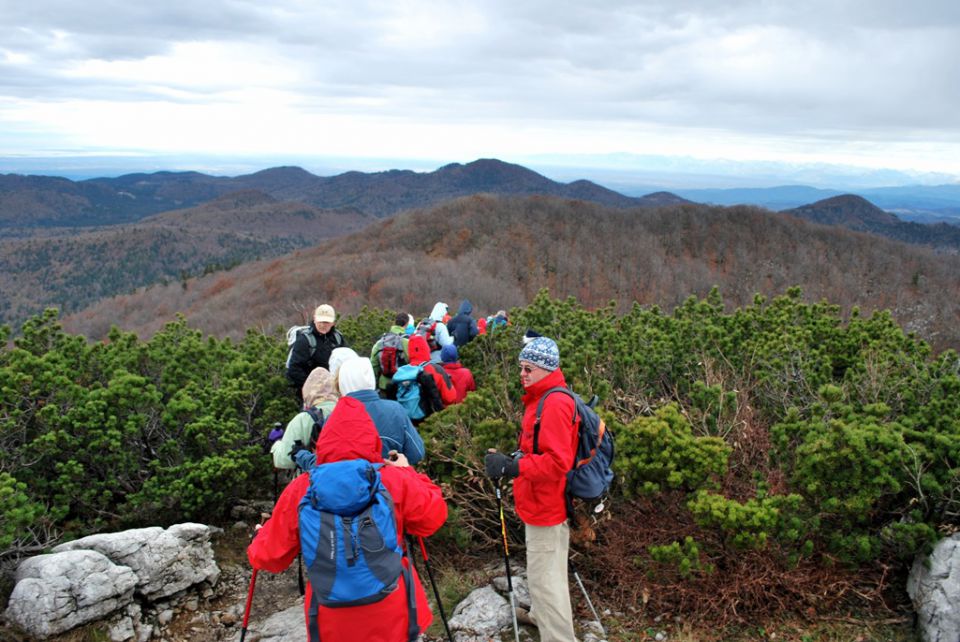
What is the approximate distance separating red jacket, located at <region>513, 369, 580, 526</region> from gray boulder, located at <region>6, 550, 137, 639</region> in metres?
3.19

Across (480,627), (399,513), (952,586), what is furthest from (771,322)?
(399,513)

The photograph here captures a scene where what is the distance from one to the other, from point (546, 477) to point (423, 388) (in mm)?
2936

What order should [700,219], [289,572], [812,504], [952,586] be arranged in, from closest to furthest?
[952,586] < [812,504] < [289,572] < [700,219]

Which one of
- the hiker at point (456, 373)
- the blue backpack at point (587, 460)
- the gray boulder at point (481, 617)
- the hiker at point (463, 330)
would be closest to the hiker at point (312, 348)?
the hiker at point (456, 373)

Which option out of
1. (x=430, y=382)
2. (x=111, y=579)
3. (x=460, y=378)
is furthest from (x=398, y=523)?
(x=460, y=378)

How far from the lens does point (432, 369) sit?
6.45 meters

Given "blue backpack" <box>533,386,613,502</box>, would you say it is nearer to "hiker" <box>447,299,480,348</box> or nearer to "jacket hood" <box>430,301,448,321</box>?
"hiker" <box>447,299,480,348</box>

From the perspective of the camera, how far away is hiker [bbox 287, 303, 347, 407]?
6215mm

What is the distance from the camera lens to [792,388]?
233 inches

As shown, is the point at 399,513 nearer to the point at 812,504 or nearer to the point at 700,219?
the point at 812,504

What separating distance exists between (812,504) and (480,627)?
263 cm

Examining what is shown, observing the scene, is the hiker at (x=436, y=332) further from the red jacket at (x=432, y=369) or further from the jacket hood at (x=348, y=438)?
the jacket hood at (x=348, y=438)

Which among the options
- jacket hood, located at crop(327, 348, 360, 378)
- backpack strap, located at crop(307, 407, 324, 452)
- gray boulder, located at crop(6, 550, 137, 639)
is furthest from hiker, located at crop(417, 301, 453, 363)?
gray boulder, located at crop(6, 550, 137, 639)

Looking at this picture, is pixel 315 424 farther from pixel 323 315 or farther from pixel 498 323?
pixel 498 323
